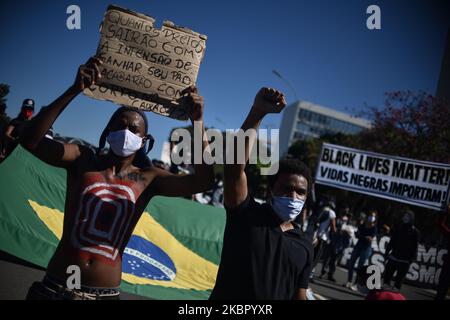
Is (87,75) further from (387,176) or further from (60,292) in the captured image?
(387,176)

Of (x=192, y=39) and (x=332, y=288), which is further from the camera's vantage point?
(x=332, y=288)

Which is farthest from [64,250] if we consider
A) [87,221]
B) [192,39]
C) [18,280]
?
[18,280]

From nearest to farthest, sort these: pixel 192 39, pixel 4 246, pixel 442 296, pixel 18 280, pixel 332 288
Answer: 1. pixel 192 39
2. pixel 18 280
3. pixel 4 246
4. pixel 442 296
5. pixel 332 288

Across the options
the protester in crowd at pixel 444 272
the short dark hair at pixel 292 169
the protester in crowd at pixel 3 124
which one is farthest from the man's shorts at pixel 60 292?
the protester in crowd at pixel 444 272

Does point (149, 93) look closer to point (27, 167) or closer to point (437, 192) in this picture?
point (27, 167)

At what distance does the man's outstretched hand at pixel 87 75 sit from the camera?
220cm

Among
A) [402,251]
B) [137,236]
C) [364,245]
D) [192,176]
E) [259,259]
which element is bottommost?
[364,245]

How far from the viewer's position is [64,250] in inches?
87.4

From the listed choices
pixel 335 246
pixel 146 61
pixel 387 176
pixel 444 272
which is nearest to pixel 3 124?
pixel 146 61

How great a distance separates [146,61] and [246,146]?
36.9 inches

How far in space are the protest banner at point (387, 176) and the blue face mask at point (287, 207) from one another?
9.10 m

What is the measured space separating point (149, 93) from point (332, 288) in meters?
7.64

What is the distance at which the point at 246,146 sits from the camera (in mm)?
2037

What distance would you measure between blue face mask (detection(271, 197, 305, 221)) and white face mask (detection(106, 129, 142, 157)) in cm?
90
